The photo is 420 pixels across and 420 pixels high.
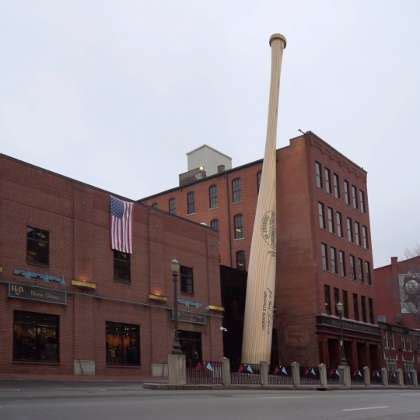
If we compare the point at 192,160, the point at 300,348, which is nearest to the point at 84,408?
the point at 300,348

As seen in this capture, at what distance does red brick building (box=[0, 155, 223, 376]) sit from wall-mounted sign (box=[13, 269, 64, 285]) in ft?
0.15

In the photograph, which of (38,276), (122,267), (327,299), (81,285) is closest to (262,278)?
(327,299)

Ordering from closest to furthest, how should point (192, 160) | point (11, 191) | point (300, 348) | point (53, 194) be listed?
point (11, 191) → point (53, 194) → point (300, 348) → point (192, 160)

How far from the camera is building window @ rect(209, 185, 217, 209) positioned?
208ft

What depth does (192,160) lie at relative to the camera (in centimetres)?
7175

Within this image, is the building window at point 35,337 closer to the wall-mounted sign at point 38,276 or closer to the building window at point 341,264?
the wall-mounted sign at point 38,276

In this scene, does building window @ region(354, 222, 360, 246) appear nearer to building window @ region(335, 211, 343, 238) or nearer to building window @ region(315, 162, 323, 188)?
building window @ region(335, 211, 343, 238)

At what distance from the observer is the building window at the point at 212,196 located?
2501 inches

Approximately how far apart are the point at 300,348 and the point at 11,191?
100ft

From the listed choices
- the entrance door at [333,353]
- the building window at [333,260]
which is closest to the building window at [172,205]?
the building window at [333,260]

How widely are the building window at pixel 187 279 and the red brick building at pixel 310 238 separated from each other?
48.1ft

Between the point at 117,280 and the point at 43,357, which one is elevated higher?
the point at 117,280

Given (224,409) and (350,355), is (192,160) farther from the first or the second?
(224,409)

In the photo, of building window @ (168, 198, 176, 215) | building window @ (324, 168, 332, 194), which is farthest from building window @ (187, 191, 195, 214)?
building window @ (324, 168, 332, 194)
